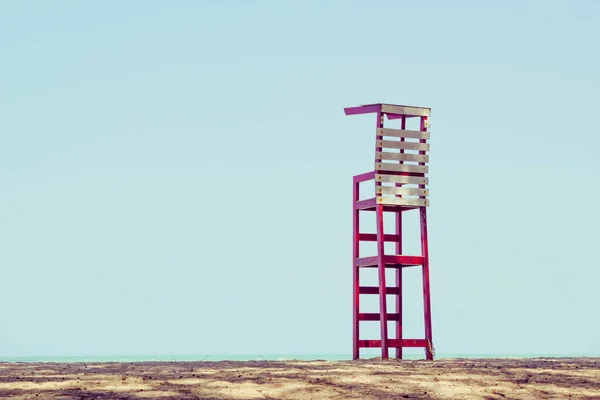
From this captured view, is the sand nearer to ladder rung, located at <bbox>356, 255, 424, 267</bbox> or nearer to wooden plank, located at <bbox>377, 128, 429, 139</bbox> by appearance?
ladder rung, located at <bbox>356, 255, 424, 267</bbox>

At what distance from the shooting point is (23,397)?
340 inches

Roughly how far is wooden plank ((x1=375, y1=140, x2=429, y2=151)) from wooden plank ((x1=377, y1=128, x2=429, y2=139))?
133mm

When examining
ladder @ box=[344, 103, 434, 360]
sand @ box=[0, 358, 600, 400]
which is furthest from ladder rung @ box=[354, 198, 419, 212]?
sand @ box=[0, 358, 600, 400]

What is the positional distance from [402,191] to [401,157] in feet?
2.13

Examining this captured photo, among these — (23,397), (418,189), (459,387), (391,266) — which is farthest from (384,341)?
(23,397)

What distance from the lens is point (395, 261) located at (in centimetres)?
1519

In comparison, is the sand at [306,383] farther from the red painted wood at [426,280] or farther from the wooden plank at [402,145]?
the wooden plank at [402,145]

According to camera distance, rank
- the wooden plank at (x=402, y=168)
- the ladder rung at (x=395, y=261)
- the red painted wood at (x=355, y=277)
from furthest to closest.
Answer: the red painted wood at (x=355, y=277), the wooden plank at (x=402, y=168), the ladder rung at (x=395, y=261)

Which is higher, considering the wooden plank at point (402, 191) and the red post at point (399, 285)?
the wooden plank at point (402, 191)

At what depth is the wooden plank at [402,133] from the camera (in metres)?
15.7

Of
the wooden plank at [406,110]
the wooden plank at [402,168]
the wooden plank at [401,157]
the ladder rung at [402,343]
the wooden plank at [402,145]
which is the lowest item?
the ladder rung at [402,343]

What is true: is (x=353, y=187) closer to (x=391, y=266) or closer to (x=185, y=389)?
(x=391, y=266)

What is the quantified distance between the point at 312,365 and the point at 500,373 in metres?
2.75

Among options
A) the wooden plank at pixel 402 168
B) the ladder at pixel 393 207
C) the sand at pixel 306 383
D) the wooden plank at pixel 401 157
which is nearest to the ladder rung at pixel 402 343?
the ladder at pixel 393 207
